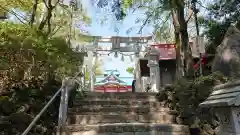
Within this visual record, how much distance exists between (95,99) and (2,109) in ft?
7.69

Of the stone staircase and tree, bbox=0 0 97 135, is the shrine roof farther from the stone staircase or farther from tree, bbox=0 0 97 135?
tree, bbox=0 0 97 135

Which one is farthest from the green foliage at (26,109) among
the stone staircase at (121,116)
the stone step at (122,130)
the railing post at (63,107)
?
the stone step at (122,130)

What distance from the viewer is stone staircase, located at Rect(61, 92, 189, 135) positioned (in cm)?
371

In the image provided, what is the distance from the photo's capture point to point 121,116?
4.47 metres

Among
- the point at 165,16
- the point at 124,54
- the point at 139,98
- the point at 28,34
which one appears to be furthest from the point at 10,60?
the point at 124,54

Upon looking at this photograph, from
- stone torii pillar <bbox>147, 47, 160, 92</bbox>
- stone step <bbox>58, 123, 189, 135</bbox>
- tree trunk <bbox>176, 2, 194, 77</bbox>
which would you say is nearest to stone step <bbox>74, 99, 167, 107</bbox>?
stone step <bbox>58, 123, 189, 135</bbox>

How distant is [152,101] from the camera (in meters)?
5.67

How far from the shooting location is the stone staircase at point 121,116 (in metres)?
3.71

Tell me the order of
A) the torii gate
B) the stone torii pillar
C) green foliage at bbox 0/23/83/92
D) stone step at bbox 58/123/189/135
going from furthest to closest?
the torii gate, the stone torii pillar, green foliage at bbox 0/23/83/92, stone step at bbox 58/123/189/135

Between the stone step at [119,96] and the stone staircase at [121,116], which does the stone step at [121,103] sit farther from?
the stone step at [119,96]

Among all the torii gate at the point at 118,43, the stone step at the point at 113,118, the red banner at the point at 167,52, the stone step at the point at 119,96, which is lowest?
the stone step at the point at 113,118

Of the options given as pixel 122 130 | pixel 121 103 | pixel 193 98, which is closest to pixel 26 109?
pixel 122 130

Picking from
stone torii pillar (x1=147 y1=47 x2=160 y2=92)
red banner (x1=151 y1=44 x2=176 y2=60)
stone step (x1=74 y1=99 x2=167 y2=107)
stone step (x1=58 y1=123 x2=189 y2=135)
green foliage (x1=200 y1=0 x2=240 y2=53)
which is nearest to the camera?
stone step (x1=58 y1=123 x2=189 y2=135)

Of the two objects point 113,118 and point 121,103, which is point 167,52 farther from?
point 113,118
